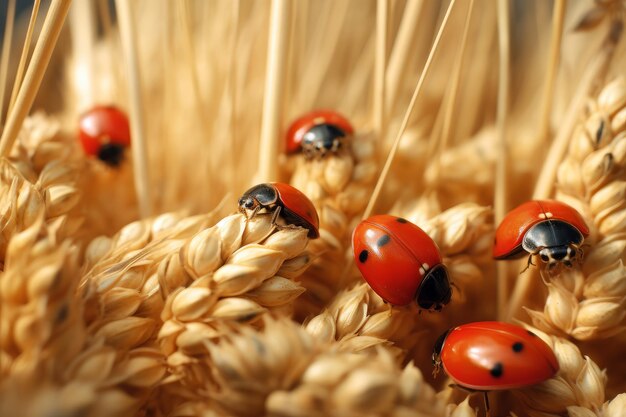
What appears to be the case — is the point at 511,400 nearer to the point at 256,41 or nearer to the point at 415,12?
the point at 415,12

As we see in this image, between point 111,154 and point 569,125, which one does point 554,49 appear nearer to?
point 569,125

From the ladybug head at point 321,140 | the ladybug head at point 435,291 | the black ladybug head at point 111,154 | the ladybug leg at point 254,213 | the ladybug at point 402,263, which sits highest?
the ladybug head at point 321,140

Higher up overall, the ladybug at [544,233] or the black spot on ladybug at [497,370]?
the ladybug at [544,233]

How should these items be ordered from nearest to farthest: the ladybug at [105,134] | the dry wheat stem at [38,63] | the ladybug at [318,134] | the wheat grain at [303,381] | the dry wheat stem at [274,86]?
1. the wheat grain at [303,381]
2. the dry wheat stem at [38,63]
3. the dry wheat stem at [274,86]
4. the ladybug at [318,134]
5. the ladybug at [105,134]

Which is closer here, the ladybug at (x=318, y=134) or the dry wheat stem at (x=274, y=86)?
the dry wheat stem at (x=274, y=86)

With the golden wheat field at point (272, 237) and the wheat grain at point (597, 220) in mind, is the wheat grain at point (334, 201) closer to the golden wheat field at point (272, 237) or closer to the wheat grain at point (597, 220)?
the golden wheat field at point (272, 237)

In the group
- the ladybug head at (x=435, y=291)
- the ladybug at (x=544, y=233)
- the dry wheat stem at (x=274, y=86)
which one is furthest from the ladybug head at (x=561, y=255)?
the dry wheat stem at (x=274, y=86)

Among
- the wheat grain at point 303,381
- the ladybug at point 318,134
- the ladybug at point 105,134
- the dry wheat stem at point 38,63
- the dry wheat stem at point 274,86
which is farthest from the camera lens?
the ladybug at point 105,134

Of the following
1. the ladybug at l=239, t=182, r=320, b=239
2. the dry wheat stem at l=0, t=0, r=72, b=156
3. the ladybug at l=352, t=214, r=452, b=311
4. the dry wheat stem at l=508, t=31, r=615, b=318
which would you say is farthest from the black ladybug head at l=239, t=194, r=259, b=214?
the dry wheat stem at l=508, t=31, r=615, b=318

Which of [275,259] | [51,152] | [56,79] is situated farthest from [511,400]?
[56,79]
